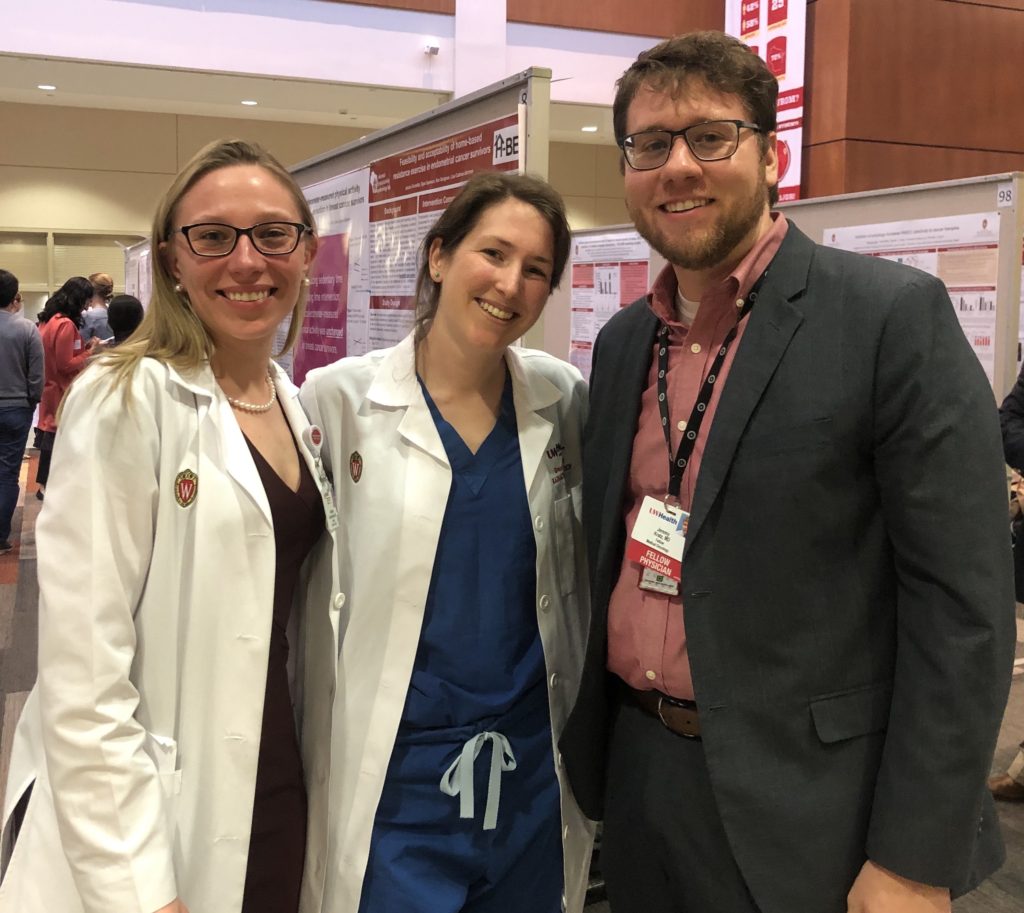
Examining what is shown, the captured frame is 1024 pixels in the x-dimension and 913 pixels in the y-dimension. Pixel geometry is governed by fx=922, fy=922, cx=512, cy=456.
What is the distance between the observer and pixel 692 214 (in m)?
1.40

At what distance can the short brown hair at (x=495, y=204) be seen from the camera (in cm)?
166

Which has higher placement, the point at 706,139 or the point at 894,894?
the point at 706,139

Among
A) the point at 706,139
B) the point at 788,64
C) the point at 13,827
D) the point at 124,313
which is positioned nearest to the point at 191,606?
the point at 13,827

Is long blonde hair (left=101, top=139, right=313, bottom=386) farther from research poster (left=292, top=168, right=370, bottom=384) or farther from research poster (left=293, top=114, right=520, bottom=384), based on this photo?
research poster (left=292, top=168, right=370, bottom=384)

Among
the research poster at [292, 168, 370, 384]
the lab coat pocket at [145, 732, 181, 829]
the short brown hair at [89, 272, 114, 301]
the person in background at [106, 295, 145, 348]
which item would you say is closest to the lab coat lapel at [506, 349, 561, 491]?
the lab coat pocket at [145, 732, 181, 829]

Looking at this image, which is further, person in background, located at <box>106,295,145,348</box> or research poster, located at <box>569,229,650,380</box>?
person in background, located at <box>106,295,145,348</box>

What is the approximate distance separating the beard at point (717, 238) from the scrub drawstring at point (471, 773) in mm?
834

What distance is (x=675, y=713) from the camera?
4.57 ft

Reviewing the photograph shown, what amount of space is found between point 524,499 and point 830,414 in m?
0.58

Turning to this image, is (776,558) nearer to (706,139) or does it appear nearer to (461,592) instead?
(461,592)

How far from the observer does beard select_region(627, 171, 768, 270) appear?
1.39 m

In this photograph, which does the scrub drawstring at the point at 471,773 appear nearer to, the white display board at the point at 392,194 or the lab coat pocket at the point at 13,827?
the lab coat pocket at the point at 13,827

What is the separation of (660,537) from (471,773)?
20.0 inches

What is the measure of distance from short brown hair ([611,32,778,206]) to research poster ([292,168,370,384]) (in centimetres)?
148
